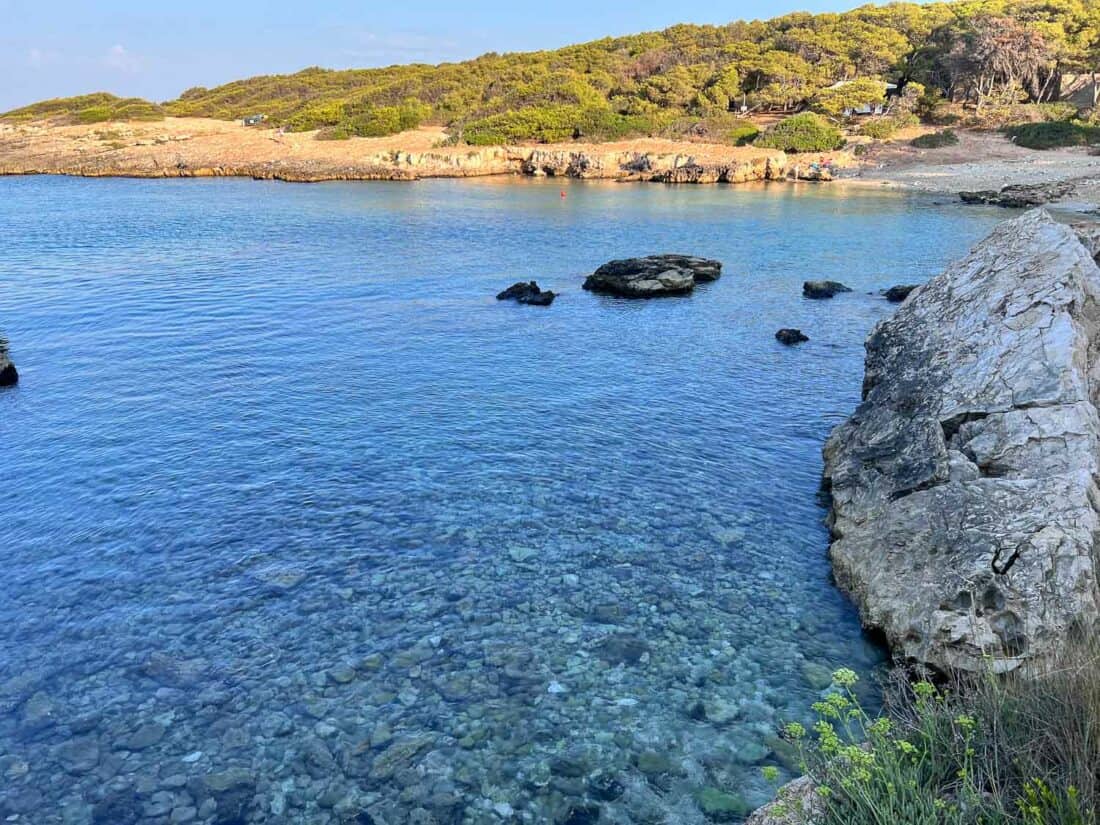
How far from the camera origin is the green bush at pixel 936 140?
91938 mm

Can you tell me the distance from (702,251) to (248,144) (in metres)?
90.6

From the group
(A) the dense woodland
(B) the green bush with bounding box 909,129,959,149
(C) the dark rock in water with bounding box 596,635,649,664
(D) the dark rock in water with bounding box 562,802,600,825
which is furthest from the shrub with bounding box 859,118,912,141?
(D) the dark rock in water with bounding box 562,802,600,825

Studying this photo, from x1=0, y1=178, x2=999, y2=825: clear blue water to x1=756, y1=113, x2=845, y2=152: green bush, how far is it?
73025 millimetres

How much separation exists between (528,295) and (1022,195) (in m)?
49.9

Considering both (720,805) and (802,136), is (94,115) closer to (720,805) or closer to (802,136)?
(802,136)

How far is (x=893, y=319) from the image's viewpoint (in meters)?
16.9

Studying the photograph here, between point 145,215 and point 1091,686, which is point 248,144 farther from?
point 1091,686

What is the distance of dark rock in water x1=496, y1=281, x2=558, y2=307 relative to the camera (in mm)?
33275

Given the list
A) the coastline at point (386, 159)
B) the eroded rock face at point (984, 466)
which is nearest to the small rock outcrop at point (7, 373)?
the eroded rock face at point (984, 466)

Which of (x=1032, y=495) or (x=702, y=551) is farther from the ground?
(x=1032, y=495)

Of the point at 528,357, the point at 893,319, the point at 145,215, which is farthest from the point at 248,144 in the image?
the point at 893,319

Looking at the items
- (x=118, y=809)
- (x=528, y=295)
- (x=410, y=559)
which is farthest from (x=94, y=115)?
(x=118, y=809)

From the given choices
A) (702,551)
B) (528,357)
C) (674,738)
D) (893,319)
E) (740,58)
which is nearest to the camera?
(674,738)

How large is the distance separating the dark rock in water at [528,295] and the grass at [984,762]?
27785 millimetres
